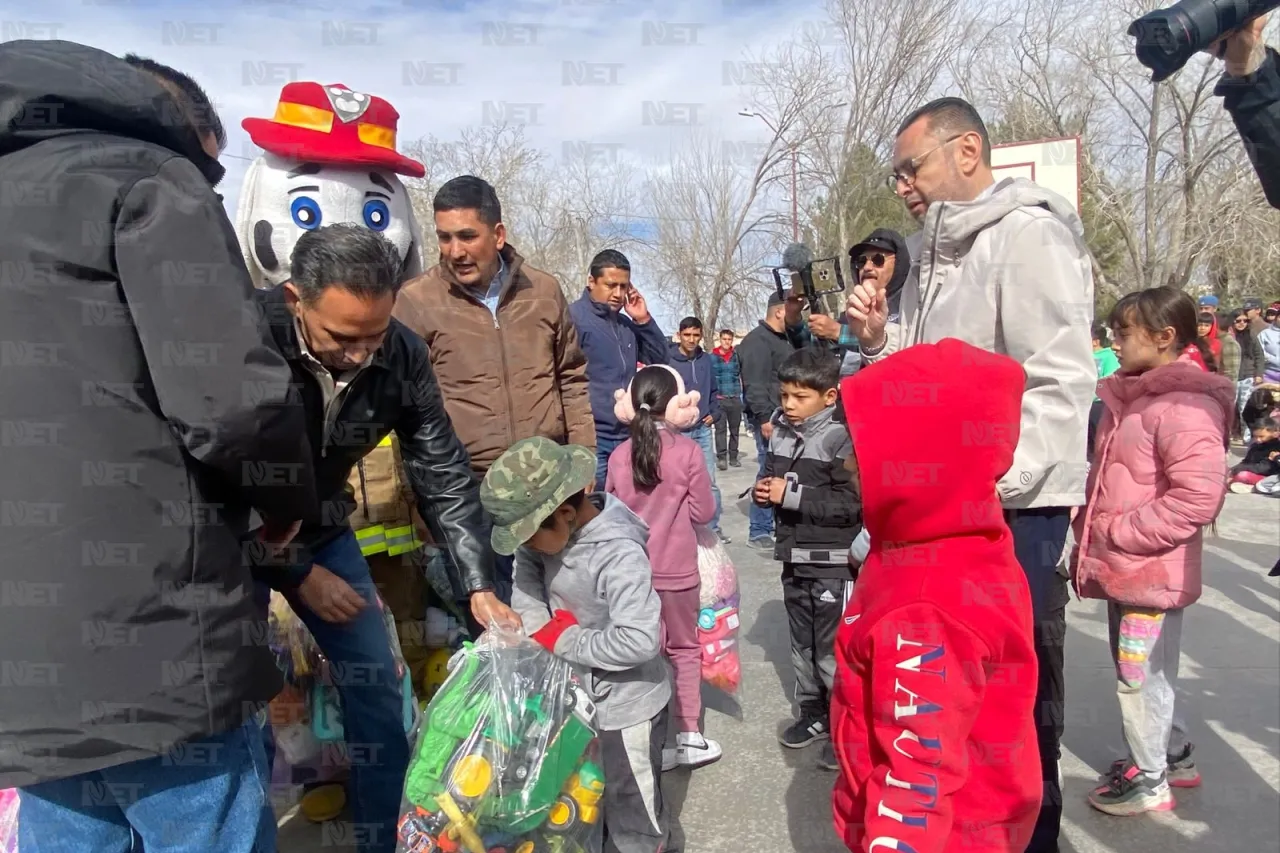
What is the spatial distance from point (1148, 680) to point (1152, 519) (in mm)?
529

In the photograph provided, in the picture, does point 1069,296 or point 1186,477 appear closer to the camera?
point 1069,296

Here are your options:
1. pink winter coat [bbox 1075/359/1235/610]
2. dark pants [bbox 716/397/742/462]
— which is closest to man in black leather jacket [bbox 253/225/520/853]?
pink winter coat [bbox 1075/359/1235/610]

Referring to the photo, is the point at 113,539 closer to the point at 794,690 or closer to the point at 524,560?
the point at 524,560

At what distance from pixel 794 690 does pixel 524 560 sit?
1863 mm

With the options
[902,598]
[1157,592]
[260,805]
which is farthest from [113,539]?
[1157,592]

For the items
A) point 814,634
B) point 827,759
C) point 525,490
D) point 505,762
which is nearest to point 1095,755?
point 827,759

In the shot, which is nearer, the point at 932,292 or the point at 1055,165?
the point at 932,292

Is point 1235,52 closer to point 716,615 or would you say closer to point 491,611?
point 491,611

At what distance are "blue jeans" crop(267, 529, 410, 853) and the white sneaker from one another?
44.1 inches

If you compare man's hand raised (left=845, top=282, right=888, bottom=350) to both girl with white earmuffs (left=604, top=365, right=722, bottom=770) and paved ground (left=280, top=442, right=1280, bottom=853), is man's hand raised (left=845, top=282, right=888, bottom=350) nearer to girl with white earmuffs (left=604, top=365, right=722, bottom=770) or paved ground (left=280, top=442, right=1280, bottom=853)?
girl with white earmuffs (left=604, top=365, right=722, bottom=770)

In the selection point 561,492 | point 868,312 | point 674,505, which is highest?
point 868,312

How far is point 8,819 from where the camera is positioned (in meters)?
2.13

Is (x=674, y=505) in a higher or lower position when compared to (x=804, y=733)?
higher

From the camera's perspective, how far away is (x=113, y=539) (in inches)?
55.8
